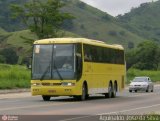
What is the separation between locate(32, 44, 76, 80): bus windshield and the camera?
31.3m

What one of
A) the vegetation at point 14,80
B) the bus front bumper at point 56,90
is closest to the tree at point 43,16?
the vegetation at point 14,80

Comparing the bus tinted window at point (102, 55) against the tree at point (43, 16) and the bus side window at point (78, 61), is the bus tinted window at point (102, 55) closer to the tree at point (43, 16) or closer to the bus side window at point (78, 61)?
the bus side window at point (78, 61)

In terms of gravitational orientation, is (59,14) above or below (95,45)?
above

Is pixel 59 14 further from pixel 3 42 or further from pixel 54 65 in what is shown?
pixel 3 42

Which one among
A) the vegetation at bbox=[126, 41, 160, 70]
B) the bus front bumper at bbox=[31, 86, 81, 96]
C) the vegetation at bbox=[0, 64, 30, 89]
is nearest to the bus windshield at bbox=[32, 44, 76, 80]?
the bus front bumper at bbox=[31, 86, 81, 96]

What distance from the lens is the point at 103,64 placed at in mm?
36344

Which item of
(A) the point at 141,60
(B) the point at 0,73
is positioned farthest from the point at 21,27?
(B) the point at 0,73

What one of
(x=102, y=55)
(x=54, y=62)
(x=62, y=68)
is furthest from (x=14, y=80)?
(x=62, y=68)

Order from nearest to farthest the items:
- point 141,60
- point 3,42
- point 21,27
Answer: point 141,60, point 3,42, point 21,27

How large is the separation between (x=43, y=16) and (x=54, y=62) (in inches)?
1558

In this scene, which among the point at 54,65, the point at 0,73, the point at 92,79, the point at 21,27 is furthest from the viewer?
the point at 21,27

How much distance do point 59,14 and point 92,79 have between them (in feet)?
122

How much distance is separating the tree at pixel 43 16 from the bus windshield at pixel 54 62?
36.4 meters

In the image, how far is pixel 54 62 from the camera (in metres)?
31.5
